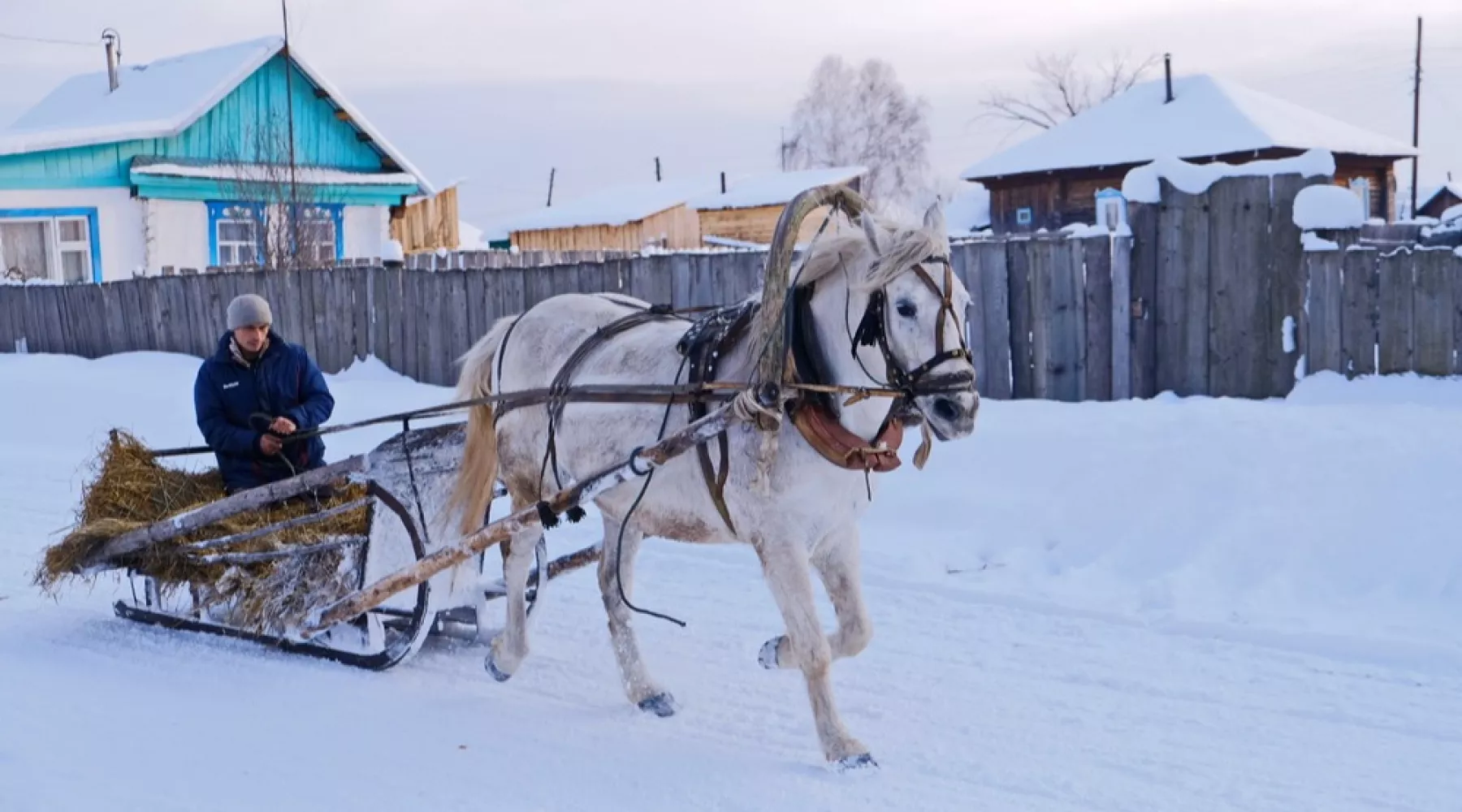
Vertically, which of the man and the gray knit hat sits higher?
the gray knit hat

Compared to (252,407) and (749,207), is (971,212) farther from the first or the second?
(252,407)

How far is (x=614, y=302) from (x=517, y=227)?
1644 inches

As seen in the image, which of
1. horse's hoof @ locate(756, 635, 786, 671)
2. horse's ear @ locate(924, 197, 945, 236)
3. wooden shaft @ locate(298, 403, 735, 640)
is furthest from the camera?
horse's hoof @ locate(756, 635, 786, 671)

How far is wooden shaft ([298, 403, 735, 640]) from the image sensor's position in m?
4.72

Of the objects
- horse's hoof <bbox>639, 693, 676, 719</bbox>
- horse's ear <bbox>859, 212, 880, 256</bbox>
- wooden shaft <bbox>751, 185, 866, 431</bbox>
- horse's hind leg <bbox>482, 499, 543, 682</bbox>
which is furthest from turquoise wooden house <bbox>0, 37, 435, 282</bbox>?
horse's ear <bbox>859, 212, 880, 256</bbox>

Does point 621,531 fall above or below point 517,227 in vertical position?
below

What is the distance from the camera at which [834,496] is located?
471cm

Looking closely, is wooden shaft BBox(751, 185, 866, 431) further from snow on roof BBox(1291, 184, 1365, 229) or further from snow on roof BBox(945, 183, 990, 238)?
snow on roof BBox(945, 183, 990, 238)

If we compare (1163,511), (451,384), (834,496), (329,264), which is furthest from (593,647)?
(329,264)

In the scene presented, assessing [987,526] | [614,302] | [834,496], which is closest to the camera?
[834,496]

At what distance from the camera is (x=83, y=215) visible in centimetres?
2278

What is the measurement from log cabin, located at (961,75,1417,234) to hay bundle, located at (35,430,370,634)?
2678 cm

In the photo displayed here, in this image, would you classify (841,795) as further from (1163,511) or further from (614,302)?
(1163,511)

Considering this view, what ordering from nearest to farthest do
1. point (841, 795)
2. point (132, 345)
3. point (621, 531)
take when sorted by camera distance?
point (841, 795) → point (621, 531) → point (132, 345)
